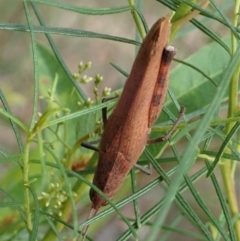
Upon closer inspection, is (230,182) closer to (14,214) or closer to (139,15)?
(139,15)

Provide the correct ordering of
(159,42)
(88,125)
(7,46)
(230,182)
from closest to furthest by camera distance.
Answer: (159,42), (230,182), (88,125), (7,46)

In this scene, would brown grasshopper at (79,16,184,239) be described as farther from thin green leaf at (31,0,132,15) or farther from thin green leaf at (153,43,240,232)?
thin green leaf at (153,43,240,232)

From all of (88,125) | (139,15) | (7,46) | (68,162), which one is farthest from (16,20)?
(139,15)

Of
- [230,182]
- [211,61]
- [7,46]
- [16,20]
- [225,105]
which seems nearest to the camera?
[230,182]

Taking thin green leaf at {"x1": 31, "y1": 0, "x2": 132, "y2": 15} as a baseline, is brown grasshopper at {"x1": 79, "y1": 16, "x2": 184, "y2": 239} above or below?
below

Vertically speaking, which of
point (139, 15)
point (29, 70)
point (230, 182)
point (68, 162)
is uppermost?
point (139, 15)

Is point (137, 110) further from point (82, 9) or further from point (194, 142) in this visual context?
point (194, 142)

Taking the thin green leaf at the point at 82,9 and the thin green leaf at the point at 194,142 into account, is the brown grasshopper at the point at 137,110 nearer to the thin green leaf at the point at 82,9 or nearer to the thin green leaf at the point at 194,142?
the thin green leaf at the point at 82,9

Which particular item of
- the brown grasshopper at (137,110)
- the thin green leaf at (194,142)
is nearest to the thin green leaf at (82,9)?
the brown grasshopper at (137,110)

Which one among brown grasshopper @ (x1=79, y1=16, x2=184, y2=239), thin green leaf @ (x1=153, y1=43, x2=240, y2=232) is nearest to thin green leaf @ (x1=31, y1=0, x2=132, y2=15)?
brown grasshopper @ (x1=79, y1=16, x2=184, y2=239)
